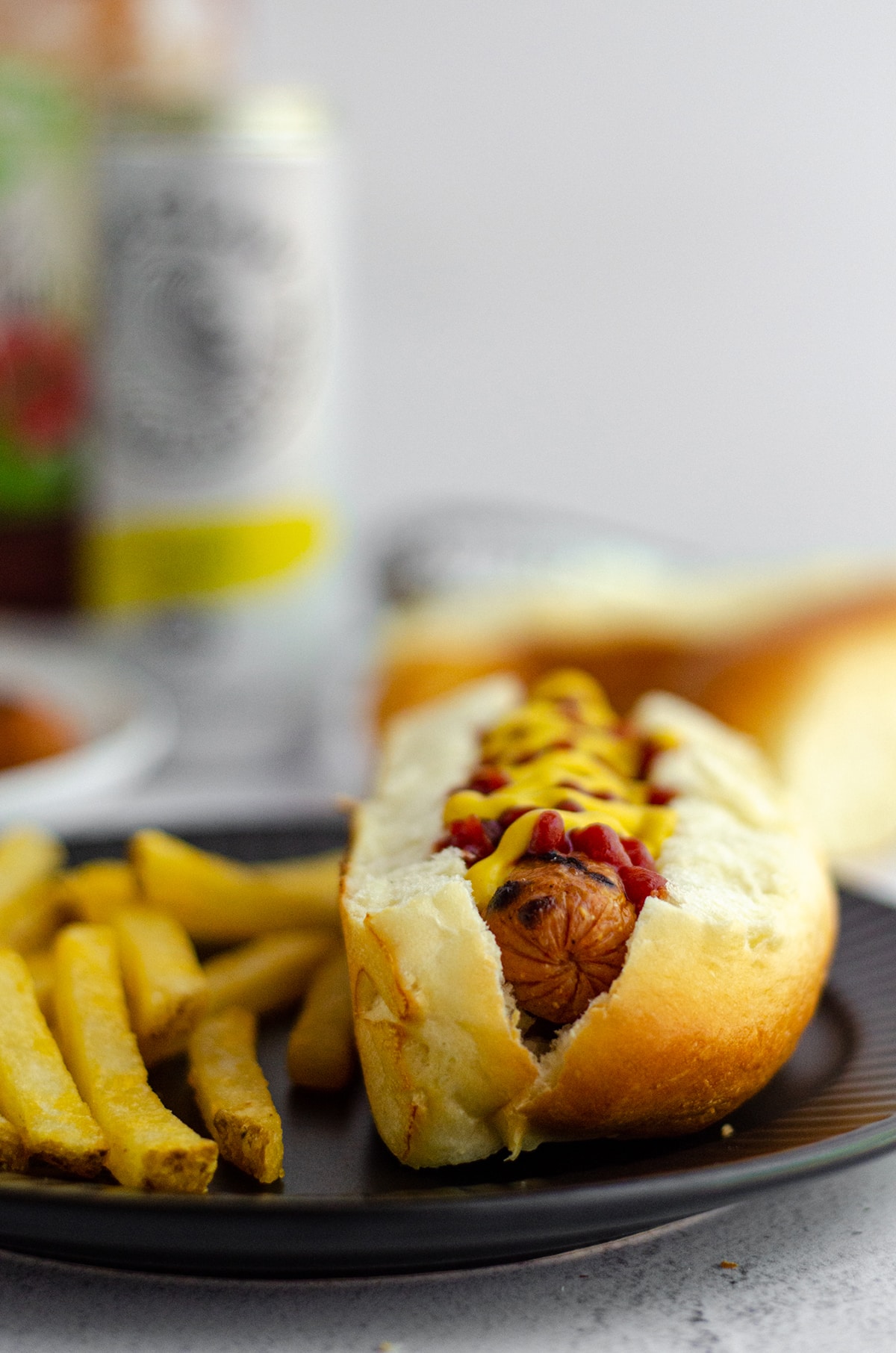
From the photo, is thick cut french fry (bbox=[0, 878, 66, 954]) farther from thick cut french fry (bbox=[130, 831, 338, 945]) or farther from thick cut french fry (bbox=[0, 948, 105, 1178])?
thick cut french fry (bbox=[0, 948, 105, 1178])

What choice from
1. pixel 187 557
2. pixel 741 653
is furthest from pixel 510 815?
pixel 187 557

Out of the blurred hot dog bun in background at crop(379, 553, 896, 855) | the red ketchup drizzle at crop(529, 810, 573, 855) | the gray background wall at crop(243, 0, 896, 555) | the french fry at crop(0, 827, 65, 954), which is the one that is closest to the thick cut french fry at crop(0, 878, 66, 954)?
the french fry at crop(0, 827, 65, 954)

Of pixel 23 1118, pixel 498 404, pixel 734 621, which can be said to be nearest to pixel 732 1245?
pixel 23 1118

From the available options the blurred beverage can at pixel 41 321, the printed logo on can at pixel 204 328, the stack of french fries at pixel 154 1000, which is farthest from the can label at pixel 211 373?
the stack of french fries at pixel 154 1000

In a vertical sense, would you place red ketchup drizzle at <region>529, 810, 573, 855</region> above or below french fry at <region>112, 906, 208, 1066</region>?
above

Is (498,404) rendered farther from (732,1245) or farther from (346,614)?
(732,1245)

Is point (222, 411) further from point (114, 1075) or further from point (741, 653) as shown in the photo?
point (114, 1075)

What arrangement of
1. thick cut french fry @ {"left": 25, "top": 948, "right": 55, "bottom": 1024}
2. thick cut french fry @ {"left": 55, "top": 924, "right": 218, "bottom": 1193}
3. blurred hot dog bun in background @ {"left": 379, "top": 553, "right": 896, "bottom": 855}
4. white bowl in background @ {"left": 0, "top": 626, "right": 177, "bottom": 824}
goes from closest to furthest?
thick cut french fry @ {"left": 55, "top": 924, "right": 218, "bottom": 1193} → thick cut french fry @ {"left": 25, "top": 948, "right": 55, "bottom": 1024} → white bowl in background @ {"left": 0, "top": 626, "right": 177, "bottom": 824} → blurred hot dog bun in background @ {"left": 379, "top": 553, "right": 896, "bottom": 855}
